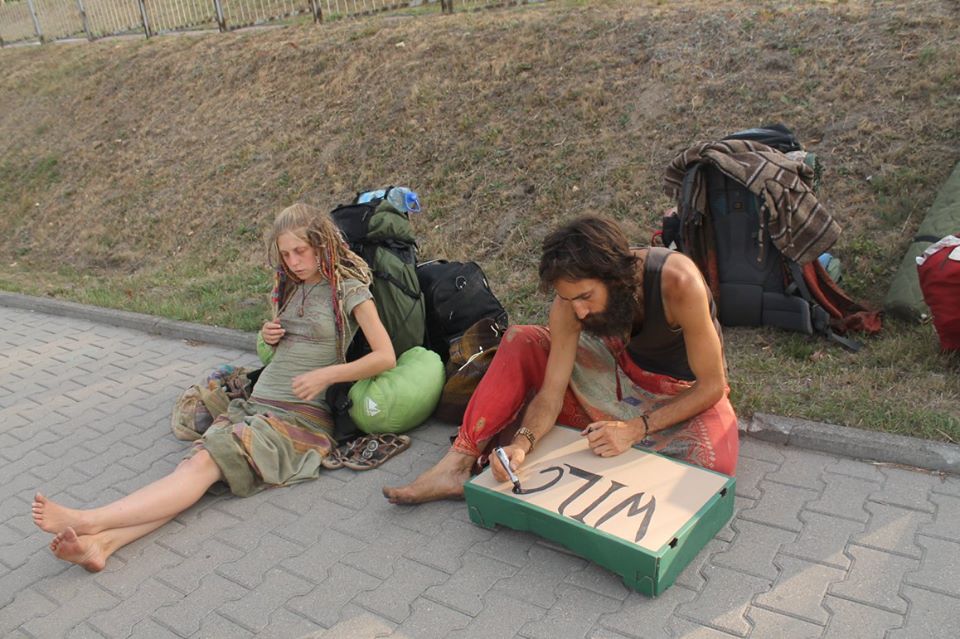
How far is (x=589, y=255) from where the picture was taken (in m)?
2.68

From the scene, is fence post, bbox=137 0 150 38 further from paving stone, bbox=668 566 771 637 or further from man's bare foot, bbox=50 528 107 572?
paving stone, bbox=668 566 771 637

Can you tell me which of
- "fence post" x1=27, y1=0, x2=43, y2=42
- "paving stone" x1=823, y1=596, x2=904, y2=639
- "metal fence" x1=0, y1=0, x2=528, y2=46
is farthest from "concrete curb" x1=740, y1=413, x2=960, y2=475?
"fence post" x1=27, y1=0, x2=43, y2=42

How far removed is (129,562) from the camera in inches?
120

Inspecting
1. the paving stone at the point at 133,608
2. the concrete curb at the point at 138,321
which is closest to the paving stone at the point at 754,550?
the paving stone at the point at 133,608

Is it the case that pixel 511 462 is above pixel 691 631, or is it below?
above

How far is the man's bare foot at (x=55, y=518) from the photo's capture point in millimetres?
2852

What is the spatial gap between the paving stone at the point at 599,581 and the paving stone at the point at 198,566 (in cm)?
133

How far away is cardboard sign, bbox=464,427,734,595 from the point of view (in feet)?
8.23

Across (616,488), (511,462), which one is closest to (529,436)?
(511,462)

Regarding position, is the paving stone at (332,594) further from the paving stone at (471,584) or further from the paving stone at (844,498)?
the paving stone at (844,498)

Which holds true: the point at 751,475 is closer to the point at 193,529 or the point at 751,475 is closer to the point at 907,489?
the point at 907,489

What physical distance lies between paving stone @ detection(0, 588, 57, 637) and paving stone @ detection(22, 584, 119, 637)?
0.10 feet

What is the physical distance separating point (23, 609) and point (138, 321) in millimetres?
3482

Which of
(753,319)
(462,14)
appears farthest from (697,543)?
(462,14)
